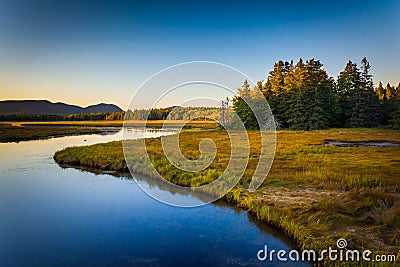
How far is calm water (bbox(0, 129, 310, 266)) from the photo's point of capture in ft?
29.7

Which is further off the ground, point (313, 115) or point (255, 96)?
point (255, 96)

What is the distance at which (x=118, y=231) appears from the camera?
11.3 m

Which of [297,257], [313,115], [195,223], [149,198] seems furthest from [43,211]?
[313,115]

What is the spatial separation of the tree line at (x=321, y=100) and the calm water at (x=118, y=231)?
1693 inches

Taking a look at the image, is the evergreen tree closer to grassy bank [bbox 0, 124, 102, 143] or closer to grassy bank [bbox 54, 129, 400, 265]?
grassy bank [bbox 54, 129, 400, 265]

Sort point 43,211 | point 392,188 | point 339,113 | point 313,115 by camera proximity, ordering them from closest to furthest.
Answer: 1. point 392,188
2. point 43,211
3. point 313,115
4. point 339,113

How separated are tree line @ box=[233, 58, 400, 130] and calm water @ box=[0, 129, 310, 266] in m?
43.0

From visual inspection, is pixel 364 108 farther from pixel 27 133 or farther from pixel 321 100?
pixel 27 133

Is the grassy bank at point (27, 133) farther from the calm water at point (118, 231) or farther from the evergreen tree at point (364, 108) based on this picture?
the evergreen tree at point (364, 108)

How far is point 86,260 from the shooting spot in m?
8.91

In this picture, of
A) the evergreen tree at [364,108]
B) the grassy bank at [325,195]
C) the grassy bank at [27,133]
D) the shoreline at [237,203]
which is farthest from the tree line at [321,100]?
the grassy bank at [27,133]

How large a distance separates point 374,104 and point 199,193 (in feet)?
177

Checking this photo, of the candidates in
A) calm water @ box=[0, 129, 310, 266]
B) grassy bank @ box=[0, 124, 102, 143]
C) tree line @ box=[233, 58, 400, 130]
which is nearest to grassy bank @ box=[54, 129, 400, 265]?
calm water @ box=[0, 129, 310, 266]

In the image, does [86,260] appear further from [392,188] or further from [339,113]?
[339,113]
